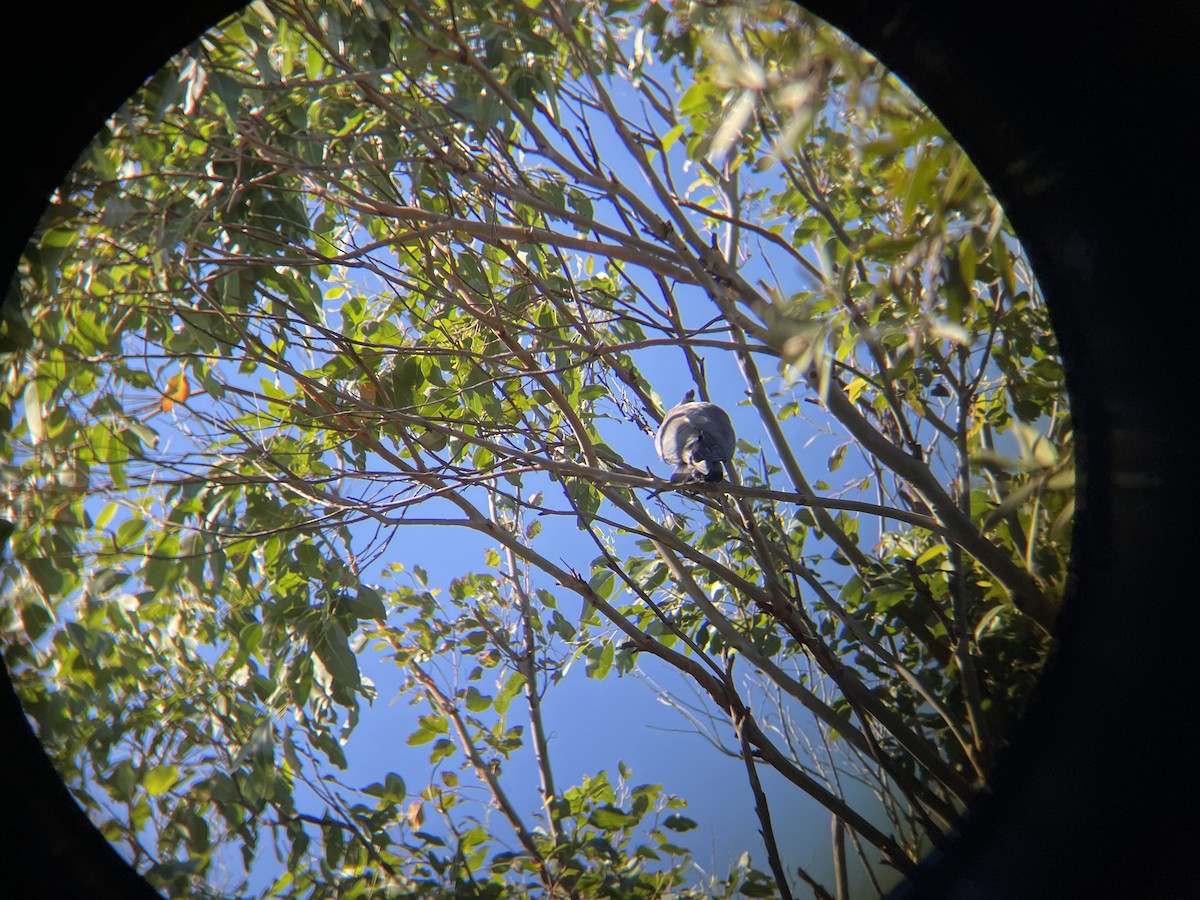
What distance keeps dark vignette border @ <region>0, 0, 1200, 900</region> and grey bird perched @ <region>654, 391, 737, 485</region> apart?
31.8 inches

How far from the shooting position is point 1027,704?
86 cm

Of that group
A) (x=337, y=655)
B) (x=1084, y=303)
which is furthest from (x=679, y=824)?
(x=1084, y=303)

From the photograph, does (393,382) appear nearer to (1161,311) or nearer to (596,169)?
(596,169)

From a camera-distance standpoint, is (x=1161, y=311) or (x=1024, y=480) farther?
(x=1024, y=480)

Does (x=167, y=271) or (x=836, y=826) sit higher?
(x=167, y=271)

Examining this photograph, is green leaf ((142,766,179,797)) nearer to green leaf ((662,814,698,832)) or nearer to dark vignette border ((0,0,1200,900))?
dark vignette border ((0,0,1200,900))

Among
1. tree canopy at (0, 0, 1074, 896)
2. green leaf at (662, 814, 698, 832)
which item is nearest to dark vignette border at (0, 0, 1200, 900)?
tree canopy at (0, 0, 1074, 896)

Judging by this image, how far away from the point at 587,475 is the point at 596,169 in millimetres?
592

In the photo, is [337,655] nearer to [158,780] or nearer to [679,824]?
[158,780]

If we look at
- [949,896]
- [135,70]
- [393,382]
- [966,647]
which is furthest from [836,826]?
[135,70]

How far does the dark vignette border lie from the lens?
28.1 inches

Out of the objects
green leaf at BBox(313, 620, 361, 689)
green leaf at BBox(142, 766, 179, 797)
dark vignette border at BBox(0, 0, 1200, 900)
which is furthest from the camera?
green leaf at BBox(313, 620, 361, 689)

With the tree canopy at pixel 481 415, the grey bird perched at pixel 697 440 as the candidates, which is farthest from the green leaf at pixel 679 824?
the grey bird perched at pixel 697 440

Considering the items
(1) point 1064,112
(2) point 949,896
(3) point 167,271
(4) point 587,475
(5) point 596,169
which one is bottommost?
(2) point 949,896
